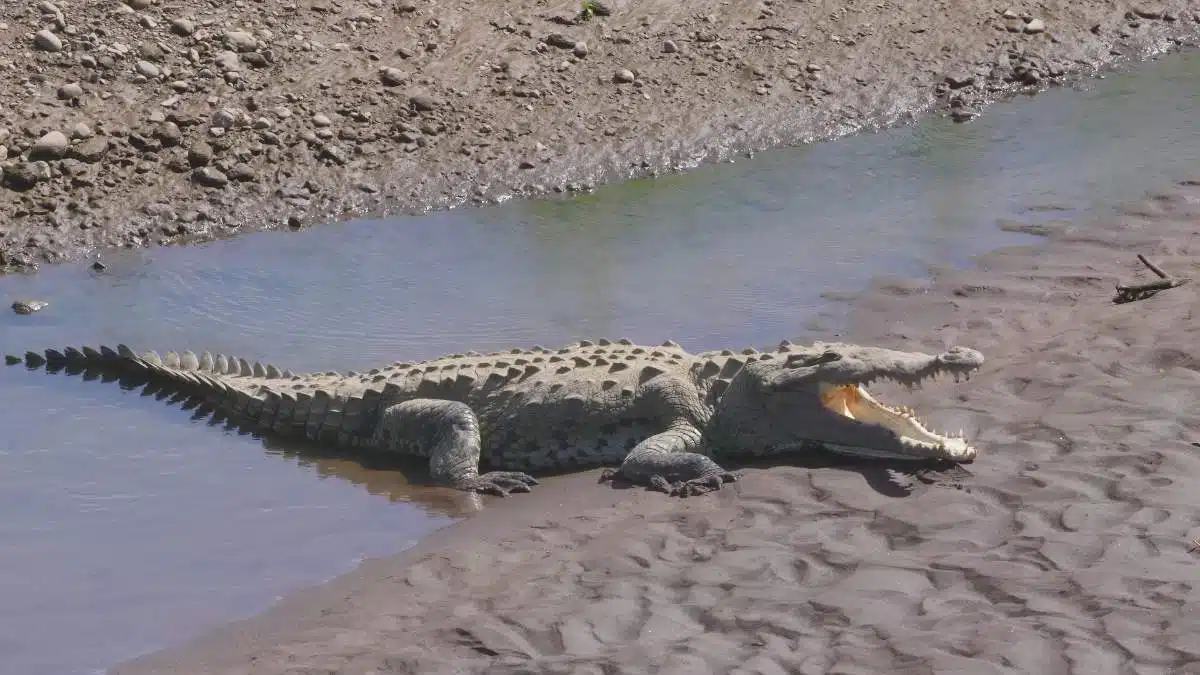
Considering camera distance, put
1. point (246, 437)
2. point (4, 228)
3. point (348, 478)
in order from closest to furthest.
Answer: point (348, 478)
point (246, 437)
point (4, 228)

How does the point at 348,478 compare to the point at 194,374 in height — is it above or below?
below

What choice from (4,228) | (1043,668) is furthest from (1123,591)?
(4,228)

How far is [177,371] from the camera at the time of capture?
8.50 metres

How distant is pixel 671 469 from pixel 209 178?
17.7ft

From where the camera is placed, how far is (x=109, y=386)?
8.64m

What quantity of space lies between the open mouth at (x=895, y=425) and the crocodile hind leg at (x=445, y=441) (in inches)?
59.1

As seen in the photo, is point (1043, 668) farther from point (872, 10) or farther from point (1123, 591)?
point (872, 10)

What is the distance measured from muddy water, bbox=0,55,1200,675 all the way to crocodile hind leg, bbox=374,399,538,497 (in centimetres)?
15

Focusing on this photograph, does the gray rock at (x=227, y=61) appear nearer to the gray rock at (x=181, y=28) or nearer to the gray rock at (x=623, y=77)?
the gray rock at (x=181, y=28)

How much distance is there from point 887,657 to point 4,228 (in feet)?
25.6

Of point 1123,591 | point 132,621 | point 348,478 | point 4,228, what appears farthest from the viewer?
point 4,228

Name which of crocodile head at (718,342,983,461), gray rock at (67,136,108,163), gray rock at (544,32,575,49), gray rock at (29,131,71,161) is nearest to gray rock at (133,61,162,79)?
gray rock at (67,136,108,163)

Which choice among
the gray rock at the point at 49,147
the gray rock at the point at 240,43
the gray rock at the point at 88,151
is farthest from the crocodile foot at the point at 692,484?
the gray rock at the point at 240,43

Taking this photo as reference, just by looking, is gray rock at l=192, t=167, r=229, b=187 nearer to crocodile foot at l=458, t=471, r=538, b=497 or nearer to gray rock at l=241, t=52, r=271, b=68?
gray rock at l=241, t=52, r=271, b=68
